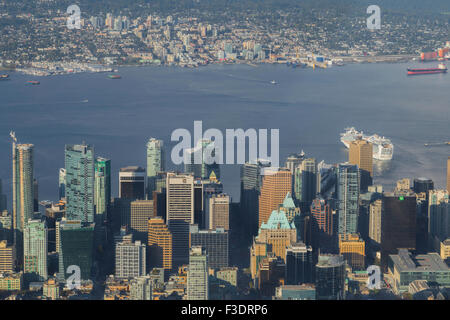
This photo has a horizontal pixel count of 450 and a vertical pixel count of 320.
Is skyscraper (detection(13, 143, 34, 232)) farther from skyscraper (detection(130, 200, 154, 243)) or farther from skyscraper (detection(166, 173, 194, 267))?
skyscraper (detection(166, 173, 194, 267))

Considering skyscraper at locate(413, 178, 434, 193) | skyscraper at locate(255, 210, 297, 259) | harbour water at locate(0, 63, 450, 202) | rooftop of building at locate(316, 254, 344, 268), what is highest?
harbour water at locate(0, 63, 450, 202)

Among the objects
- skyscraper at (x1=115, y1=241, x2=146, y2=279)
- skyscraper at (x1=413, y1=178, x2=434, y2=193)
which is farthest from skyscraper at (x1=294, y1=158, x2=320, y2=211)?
skyscraper at (x1=115, y1=241, x2=146, y2=279)

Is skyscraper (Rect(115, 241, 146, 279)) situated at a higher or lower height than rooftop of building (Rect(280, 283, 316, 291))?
higher

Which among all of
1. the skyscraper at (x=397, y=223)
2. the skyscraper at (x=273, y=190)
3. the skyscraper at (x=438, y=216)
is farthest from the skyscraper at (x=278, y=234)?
the skyscraper at (x=438, y=216)

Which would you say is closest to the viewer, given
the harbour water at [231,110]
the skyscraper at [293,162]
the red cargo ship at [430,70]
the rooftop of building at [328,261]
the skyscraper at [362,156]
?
the rooftop of building at [328,261]

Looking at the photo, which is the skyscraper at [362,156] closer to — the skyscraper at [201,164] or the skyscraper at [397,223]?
the skyscraper at [201,164]
